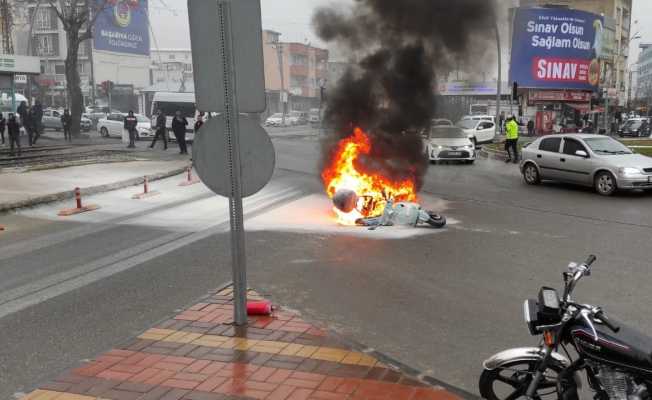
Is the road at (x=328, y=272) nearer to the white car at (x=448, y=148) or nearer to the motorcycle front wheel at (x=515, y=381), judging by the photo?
the motorcycle front wheel at (x=515, y=381)

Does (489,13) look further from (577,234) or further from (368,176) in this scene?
(577,234)

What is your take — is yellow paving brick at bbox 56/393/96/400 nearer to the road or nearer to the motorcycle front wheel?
the road

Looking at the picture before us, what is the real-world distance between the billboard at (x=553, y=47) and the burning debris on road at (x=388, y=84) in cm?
3492

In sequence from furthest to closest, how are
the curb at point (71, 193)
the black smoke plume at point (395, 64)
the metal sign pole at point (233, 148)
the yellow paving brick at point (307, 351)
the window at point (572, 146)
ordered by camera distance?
the window at point (572, 146) < the black smoke plume at point (395, 64) < the curb at point (71, 193) < the metal sign pole at point (233, 148) < the yellow paving brick at point (307, 351)

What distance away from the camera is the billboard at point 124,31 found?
60000 mm

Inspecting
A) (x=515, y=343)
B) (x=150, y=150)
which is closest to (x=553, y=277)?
(x=515, y=343)

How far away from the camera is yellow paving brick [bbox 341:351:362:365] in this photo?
14.4 ft

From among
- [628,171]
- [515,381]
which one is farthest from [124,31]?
[515,381]

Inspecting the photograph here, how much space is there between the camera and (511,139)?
22.6 m

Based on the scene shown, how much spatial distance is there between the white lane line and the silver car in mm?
8796

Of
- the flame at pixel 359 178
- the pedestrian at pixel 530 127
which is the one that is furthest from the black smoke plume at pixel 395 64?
the pedestrian at pixel 530 127

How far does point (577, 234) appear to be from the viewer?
30.7 ft

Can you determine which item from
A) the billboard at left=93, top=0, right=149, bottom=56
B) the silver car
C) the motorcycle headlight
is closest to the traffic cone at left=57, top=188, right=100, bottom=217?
the silver car

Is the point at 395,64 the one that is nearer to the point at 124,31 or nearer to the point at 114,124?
the point at 114,124
